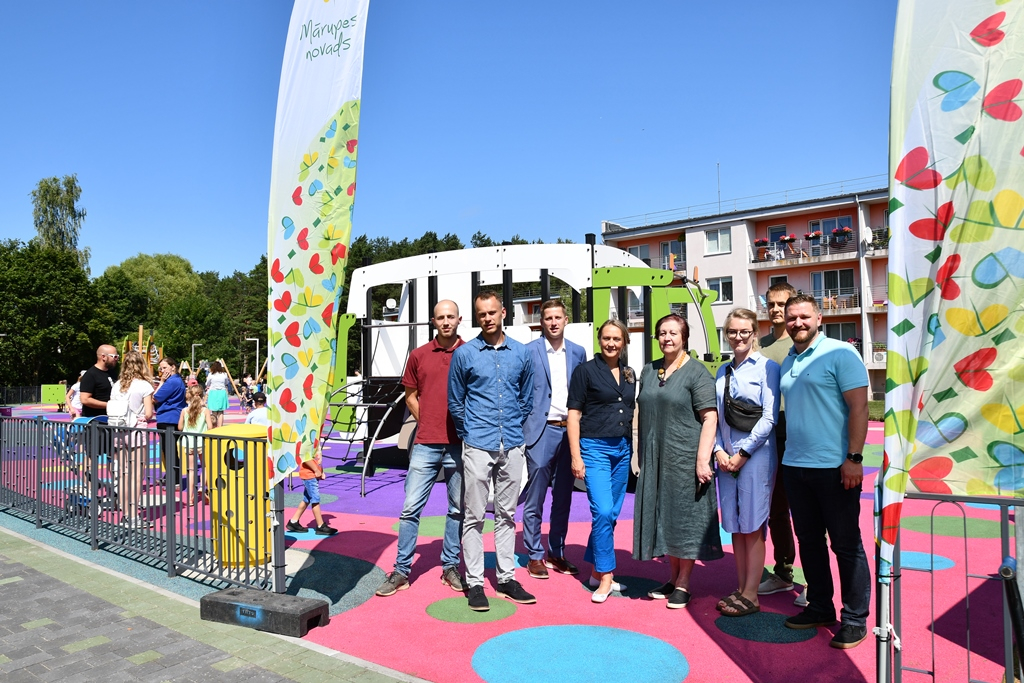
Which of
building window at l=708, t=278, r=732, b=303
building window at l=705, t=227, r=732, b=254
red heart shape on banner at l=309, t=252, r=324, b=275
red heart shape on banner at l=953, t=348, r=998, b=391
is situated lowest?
red heart shape on banner at l=953, t=348, r=998, b=391

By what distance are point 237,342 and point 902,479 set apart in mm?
91405

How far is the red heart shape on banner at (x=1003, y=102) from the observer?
250 centimetres

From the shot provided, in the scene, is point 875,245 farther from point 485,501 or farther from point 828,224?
point 485,501

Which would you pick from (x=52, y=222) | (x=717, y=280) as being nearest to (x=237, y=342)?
(x=52, y=222)

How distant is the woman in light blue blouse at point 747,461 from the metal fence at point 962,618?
852mm

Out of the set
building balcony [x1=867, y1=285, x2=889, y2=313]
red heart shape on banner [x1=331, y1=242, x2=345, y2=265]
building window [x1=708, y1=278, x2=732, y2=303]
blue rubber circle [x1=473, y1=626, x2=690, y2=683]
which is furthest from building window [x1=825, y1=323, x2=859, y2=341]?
red heart shape on banner [x1=331, y1=242, x2=345, y2=265]

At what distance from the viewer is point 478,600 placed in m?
4.82

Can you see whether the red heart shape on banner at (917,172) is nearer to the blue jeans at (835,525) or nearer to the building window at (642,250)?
the blue jeans at (835,525)

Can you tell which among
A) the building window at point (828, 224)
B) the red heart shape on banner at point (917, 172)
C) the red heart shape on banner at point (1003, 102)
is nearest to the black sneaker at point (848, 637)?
the red heart shape on banner at point (917, 172)

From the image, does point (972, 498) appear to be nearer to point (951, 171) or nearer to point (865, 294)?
point (951, 171)

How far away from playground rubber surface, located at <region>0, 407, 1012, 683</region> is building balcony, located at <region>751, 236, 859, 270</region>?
36014 mm

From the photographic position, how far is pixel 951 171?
8.48 feet

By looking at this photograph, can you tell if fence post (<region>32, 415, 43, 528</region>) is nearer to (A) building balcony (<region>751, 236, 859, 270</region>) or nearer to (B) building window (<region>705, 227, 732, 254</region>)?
(A) building balcony (<region>751, 236, 859, 270</region>)

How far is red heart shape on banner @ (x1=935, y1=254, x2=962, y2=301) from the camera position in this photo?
261 cm
